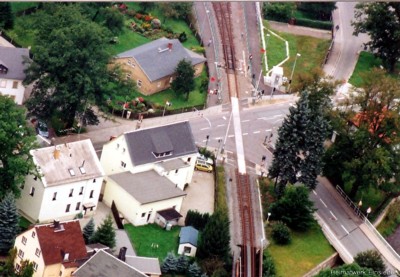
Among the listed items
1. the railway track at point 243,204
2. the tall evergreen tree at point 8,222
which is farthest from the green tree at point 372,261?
the tall evergreen tree at point 8,222

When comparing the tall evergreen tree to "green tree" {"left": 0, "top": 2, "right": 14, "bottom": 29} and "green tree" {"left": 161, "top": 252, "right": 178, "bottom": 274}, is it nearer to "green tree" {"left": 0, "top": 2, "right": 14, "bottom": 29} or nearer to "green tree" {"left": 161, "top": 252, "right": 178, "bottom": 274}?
"green tree" {"left": 161, "top": 252, "right": 178, "bottom": 274}

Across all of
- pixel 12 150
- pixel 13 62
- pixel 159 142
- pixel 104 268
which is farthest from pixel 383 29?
pixel 104 268

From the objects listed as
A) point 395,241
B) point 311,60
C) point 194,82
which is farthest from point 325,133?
point 311,60

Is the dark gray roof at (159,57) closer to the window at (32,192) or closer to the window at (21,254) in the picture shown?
the window at (32,192)

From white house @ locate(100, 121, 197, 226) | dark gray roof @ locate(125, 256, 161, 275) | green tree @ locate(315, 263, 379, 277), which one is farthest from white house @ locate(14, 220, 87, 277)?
green tree @ locate(315, 263, 379, 277)

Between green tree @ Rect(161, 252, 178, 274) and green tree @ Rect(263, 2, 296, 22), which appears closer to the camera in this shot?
green tree @ Rect(161, 252, 178, 274)
